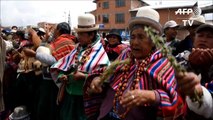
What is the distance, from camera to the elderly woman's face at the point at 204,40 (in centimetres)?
225

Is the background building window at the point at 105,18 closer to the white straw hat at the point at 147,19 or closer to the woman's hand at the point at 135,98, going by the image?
the white straw hat at the point at 147,19

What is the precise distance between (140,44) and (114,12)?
5473cm

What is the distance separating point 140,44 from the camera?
7.55 feet

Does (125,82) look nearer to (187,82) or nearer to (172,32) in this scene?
(187,82)

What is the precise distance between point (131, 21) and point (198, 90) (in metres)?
0.87

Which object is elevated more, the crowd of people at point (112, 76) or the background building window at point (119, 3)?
the background building window at point (119, 3)

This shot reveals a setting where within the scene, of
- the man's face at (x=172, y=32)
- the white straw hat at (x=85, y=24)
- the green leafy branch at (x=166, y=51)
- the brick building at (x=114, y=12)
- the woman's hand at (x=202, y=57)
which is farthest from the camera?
the brick building at (x=114, y=12)


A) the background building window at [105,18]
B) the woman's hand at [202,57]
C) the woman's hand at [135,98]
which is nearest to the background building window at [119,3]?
the background building window at [105,18]

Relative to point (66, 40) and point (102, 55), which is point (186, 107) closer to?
point (102, 55)

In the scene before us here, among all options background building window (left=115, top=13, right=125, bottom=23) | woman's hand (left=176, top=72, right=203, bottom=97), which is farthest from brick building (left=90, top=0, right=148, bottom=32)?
woman's hand (left=176, top=72, right=203, bottom=97)

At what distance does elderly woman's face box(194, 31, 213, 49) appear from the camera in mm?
2252

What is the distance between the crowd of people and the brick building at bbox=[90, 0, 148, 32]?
48759mm

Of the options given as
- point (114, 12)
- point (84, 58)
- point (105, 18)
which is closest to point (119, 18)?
point (114, 12)

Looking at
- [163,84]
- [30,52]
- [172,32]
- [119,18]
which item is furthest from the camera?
[119,18]
